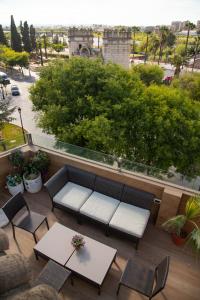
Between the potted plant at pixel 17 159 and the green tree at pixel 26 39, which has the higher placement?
the green tree at pixel 26 39

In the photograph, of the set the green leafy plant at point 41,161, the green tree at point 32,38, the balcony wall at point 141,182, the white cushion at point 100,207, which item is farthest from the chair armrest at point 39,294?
the green tree at point 32,38

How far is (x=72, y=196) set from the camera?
5.26 m

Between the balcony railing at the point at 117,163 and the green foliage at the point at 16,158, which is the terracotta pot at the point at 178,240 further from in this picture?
the green foliage at the point at 16,158

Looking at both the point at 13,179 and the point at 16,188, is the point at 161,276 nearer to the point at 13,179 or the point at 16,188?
the point at 16,188

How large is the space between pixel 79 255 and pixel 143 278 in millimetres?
1231

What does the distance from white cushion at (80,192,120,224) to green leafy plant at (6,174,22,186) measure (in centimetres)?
222

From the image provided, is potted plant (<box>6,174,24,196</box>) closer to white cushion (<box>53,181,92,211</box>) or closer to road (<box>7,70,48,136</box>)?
white cushion (<box>53,181,92,211</box>)

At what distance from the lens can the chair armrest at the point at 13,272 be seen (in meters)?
1.97

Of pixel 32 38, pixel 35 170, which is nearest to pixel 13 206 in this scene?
pixel 35 170

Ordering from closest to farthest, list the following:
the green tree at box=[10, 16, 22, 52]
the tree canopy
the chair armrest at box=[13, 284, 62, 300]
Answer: the chair armrest at box=[13, 284, 62, 300], the tree canopy, the green tree at box=[10, 16, 22, 52]

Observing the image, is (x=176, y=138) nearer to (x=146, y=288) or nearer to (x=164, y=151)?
(x=164, y=151)

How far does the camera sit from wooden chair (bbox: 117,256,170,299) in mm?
3458

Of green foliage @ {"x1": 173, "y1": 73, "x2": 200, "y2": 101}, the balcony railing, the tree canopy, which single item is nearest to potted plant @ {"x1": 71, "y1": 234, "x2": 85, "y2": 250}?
the balcony railing

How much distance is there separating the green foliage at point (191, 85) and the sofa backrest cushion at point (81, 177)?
646 inches
